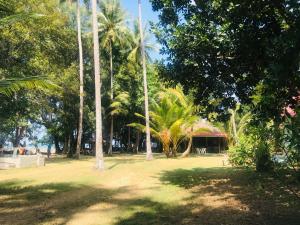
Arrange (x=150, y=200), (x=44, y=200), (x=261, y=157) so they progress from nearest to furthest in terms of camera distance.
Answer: (x=150, y=200) < (x=44, y=200) < (x=261, y=157)

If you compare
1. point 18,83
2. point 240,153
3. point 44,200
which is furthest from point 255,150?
point 18,83

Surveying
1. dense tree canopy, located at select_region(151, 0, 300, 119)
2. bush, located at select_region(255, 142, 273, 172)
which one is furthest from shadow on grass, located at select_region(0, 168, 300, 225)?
dense tree canopy, located at select_region(151, 0, 300, 119)

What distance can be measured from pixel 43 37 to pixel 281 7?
1959 cm

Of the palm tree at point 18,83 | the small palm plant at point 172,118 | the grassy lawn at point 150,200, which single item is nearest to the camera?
the palm tree at point 18,83

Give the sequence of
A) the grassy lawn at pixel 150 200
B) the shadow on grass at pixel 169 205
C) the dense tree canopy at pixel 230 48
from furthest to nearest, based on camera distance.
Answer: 1. the grassy lawn at pixel 150 200
2. the shadow on grass at pixel 169 205
3. the dense tree canopy at pixel 230 48

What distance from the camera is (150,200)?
1207cm

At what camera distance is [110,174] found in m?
19.1

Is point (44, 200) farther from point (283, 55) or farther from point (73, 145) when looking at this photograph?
point (73, 145)

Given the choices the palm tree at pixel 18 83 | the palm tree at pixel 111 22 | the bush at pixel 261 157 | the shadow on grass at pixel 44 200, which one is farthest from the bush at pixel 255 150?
the palm tree at pixel 111 22

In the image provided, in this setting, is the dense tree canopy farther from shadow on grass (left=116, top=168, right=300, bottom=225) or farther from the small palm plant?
the small palm plant

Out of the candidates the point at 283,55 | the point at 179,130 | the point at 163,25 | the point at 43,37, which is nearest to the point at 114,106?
the point at 179,130

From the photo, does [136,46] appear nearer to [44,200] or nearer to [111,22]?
[111,22]

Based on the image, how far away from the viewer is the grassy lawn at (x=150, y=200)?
382 inches

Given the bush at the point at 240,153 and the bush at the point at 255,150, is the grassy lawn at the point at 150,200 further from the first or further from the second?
the bush at the point at 240,153
